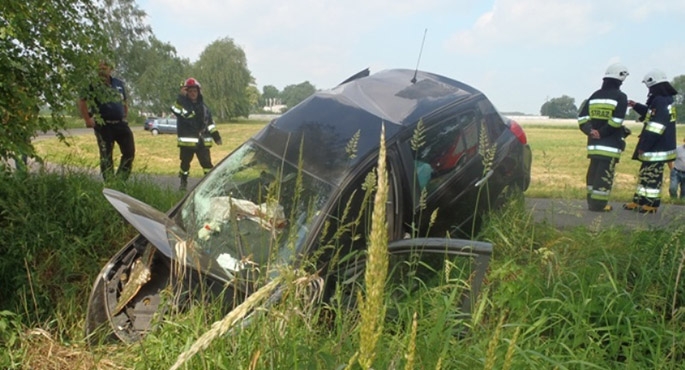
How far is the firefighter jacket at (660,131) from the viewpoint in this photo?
6262mm

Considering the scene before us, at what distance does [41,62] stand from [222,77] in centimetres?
5102

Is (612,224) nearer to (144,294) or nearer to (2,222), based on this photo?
(144,294)

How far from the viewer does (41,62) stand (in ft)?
14.0

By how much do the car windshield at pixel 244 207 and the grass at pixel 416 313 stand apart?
365mm

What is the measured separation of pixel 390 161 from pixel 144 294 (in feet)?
5.67

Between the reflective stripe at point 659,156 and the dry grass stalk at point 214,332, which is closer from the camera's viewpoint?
the dry grass stalk at point 214,332

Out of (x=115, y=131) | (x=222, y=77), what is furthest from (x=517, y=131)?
(x=222, y=77)

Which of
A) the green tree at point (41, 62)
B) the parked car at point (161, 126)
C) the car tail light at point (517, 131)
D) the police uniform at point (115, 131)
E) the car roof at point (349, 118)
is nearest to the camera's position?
the car roof at point (349, 118)

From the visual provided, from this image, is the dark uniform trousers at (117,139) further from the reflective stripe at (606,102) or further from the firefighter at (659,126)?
the firefighter at (659,126)

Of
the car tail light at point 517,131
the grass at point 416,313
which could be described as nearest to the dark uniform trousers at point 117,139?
the grass at point 416,313

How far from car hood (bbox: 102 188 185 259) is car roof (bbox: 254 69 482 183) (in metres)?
0.87

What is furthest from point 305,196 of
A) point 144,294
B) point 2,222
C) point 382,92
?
point 2,222

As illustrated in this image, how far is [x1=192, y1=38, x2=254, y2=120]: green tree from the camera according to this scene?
174ft

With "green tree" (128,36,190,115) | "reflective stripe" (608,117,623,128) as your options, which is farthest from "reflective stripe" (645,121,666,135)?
"green tree" (128,36,190,115)
